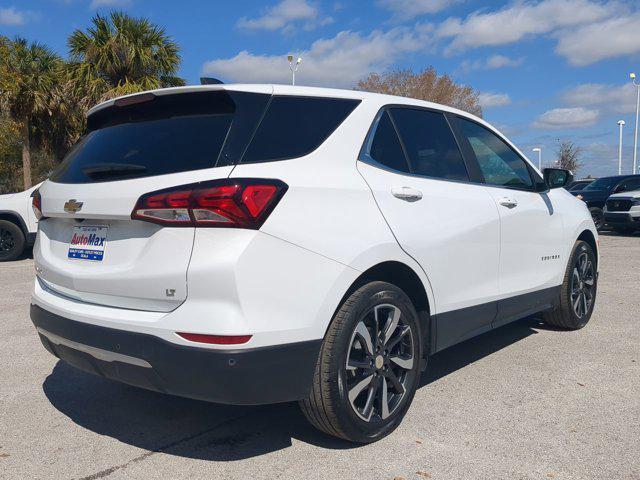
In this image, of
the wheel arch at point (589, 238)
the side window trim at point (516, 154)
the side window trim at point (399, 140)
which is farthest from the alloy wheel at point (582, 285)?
the side window trim at point (399, 140)

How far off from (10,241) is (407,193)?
9.17 metres

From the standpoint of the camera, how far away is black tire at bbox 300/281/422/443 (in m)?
2.89

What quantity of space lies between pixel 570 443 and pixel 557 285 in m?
2.13

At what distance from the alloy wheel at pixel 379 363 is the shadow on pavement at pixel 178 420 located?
274 mm

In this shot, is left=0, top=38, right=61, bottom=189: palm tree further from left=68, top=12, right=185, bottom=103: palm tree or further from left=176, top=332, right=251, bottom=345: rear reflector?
left=176, top=332, right=251, bottom=345: rear reflector

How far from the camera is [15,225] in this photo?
10461 mm

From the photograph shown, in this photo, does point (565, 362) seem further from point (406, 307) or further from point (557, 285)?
point (406, 307)

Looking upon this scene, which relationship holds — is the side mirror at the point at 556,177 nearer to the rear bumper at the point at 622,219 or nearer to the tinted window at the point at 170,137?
the tinted window at the point at 170,137

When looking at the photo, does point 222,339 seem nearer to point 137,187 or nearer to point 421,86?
point 137,187

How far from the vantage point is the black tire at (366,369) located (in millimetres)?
2887

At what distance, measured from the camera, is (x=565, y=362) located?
465 centimetres

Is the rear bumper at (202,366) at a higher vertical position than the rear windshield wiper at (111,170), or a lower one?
lower

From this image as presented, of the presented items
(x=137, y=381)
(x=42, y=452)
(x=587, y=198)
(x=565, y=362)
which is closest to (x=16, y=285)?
(x=42, y=452)

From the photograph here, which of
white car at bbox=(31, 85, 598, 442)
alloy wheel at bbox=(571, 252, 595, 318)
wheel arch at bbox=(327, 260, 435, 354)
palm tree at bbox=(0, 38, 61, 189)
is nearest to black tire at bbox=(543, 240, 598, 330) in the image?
alloy wheel at bbox=(571, 252, 595, 318)
